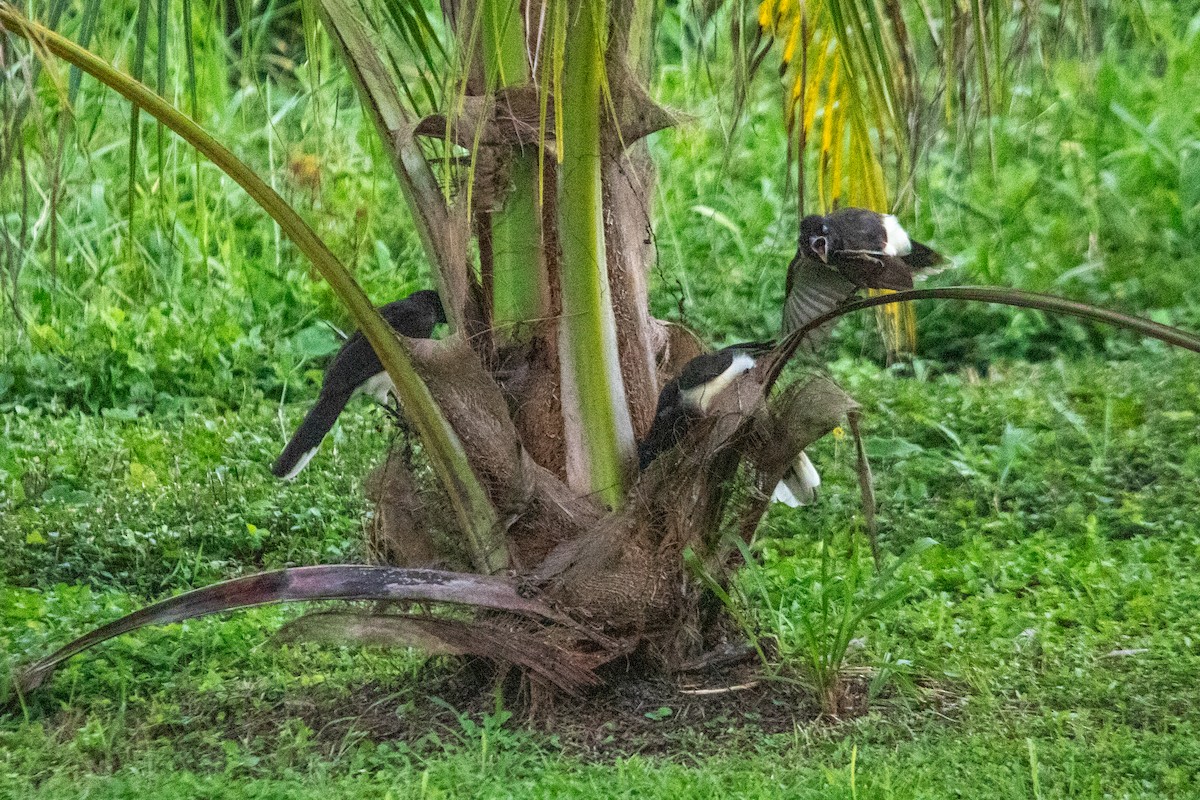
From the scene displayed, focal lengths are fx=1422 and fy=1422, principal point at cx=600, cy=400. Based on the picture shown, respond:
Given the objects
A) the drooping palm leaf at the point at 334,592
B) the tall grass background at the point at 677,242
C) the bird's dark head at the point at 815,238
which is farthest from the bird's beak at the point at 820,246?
the tall grass background at the point at 677,242

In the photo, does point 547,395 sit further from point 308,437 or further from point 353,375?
point 308,437

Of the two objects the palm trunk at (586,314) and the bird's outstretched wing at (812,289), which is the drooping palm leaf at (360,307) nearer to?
the palm trunk at (586,314)

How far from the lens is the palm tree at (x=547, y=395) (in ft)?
9.75

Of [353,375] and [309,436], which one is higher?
[353,375]

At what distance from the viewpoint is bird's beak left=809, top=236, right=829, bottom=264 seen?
3561 mm

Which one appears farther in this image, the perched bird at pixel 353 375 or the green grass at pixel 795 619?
the perched bird at pixel 353 375

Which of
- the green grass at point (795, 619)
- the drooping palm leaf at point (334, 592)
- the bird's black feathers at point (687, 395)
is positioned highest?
the bird's black feathers at point (687, 395)

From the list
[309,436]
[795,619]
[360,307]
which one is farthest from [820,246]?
[309,436]

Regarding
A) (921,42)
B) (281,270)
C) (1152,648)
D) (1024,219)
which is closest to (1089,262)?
(1024,219)

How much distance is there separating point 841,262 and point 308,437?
1.93 meters

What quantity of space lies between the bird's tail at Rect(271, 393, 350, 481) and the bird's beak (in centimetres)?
169

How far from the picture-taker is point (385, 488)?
3.40 metres

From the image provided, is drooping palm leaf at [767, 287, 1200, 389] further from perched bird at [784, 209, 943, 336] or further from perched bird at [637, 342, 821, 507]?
perched bird at [784, 209, 943, 336]

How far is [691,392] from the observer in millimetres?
3281
